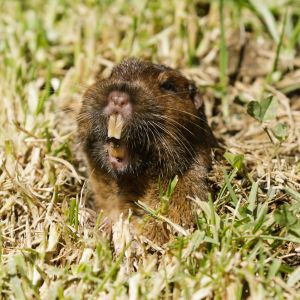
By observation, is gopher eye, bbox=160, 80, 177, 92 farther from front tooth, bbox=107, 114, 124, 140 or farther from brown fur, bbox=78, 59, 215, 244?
front tooth, bbox=107, 114, 124, 140

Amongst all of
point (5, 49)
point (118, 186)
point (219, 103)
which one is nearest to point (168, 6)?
point (219, 103)

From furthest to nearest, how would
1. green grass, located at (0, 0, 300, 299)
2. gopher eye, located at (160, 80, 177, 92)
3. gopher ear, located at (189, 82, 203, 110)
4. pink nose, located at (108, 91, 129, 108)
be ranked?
gopher ear, located at (189, 82, 203, 110), gopher eye, located at (160, 80, 177, 92), pink nose, located at (108, 91, 129, 108), green grass, located at (0, 0, 300, 299)

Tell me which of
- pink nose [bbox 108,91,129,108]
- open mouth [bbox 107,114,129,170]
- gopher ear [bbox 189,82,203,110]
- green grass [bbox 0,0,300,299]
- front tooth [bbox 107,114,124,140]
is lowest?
green grass [bbox 0,0,300,299]

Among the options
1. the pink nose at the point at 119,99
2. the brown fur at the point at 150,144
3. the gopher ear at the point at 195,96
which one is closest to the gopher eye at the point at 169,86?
the brown fur at the point at 150,144

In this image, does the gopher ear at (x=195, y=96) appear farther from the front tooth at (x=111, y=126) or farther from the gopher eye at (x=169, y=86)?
the front tooth at (x=111, y=126)

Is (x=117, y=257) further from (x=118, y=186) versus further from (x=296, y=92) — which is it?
(x=296, y=92)

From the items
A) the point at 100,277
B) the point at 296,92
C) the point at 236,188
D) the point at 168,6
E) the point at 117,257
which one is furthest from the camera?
the point at 168,6

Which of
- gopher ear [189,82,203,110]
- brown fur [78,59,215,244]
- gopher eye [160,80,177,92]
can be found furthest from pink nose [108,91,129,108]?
gopher ear [189,82,203,110]
